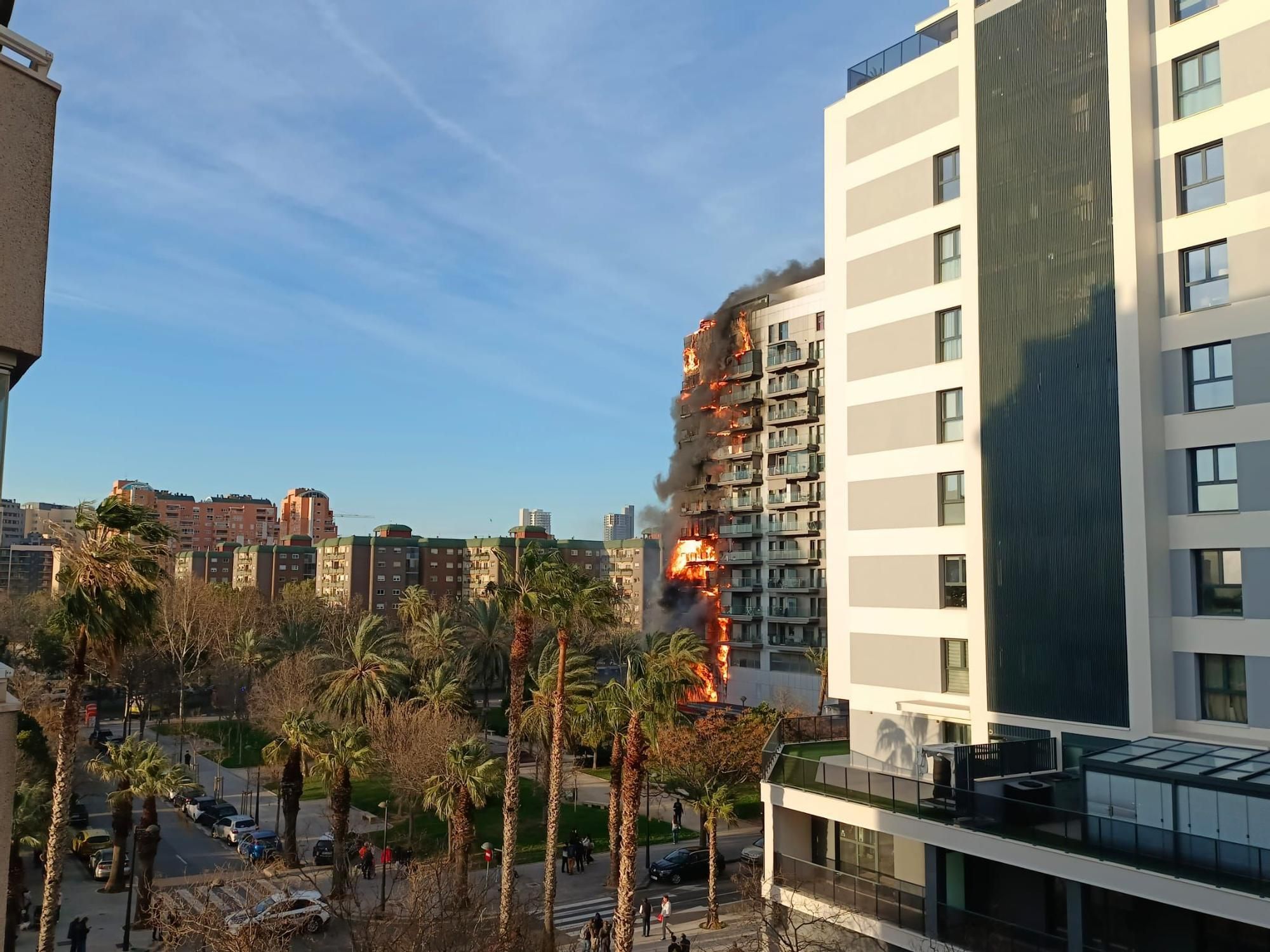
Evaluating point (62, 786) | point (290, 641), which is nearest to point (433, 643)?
point (290, 641)

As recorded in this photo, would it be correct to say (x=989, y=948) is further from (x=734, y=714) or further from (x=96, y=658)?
(x=734, y=714)

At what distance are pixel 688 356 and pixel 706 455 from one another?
11.4 m

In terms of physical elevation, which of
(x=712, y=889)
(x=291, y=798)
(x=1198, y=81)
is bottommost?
(x=712, y=889)

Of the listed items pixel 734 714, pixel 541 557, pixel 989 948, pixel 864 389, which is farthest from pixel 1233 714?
pixel 734 714

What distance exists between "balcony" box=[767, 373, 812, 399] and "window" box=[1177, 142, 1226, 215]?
171ft

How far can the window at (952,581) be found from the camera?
28.3 meters

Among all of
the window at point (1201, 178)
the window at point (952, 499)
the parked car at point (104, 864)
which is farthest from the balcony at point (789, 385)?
the parked car at point (104, 864)

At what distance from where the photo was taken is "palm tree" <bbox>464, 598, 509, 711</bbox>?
6725 centimetres

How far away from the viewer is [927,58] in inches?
1183

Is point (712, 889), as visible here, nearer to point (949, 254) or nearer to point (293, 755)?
point (293, 755)

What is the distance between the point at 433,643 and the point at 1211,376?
167 ft

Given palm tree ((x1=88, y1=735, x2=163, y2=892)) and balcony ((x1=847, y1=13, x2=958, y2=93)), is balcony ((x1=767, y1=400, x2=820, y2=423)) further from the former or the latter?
palm tree ((x1=88, y1=735, x2=163, y2=892))

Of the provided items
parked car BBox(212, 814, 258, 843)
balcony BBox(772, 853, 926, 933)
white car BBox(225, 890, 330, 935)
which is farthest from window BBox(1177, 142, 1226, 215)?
parked car BBox(212, 814, 258, 843)

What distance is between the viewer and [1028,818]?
2175cm
